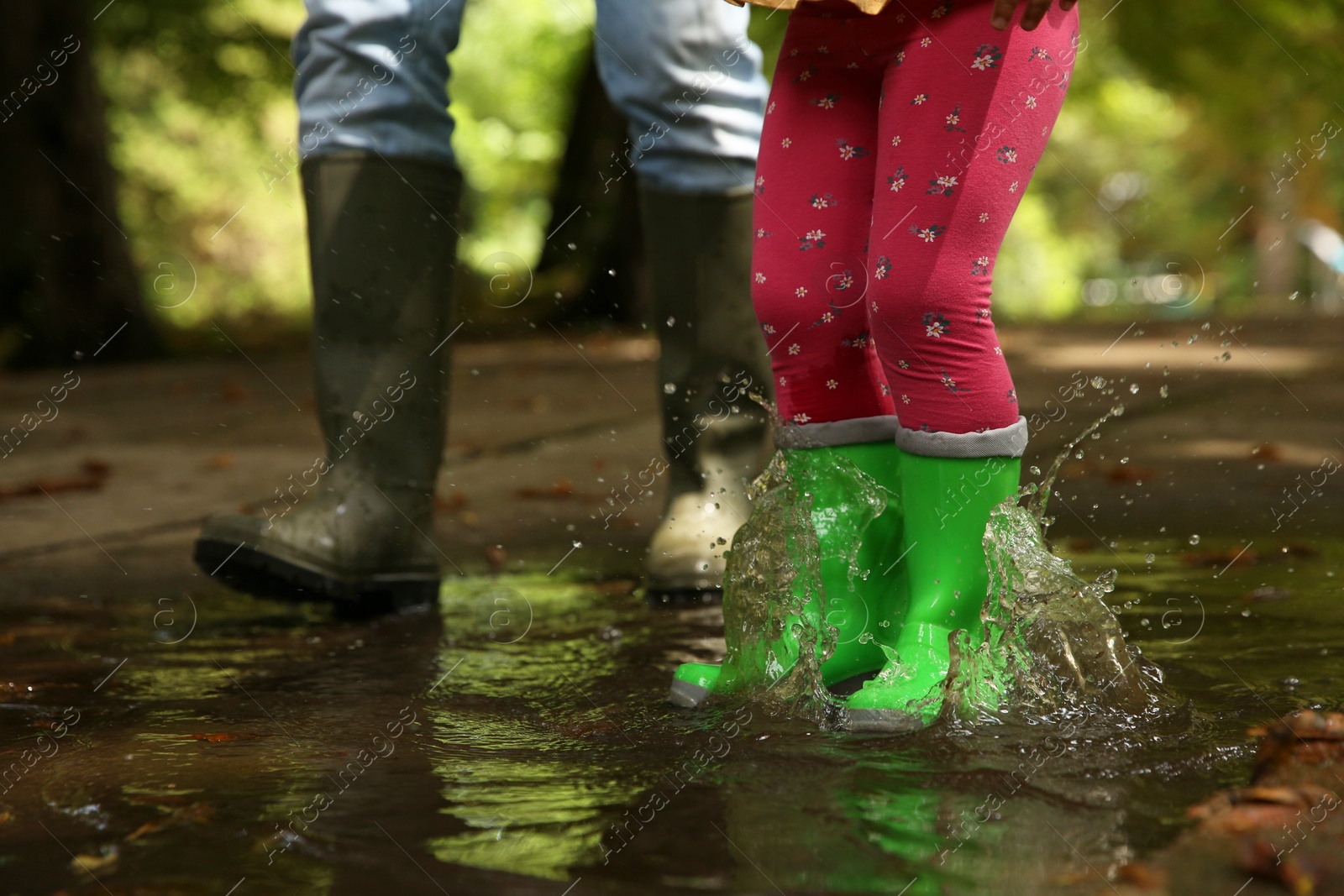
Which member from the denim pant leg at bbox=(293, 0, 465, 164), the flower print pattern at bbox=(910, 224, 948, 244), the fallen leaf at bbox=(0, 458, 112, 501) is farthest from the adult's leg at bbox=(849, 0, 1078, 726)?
the fallen leaf at bbox=(0, 458, 112, 501)

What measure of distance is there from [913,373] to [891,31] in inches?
17.3

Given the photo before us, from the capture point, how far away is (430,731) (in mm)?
1850

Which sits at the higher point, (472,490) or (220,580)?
(220,580)

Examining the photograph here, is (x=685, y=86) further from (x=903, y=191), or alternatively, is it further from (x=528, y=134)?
(x=528, y=134)

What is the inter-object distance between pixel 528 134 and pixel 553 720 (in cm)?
2295

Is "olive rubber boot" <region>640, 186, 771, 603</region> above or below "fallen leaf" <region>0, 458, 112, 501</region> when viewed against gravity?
above

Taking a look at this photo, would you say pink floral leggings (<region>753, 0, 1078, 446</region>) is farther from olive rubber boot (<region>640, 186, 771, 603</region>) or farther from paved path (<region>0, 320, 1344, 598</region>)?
paved path (<region>0, 320, 1344, 598</region>)

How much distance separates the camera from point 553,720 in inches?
74.7

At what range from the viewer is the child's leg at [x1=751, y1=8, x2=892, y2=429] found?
1.98 meters

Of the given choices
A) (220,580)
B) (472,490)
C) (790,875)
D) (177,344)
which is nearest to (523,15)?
(177,344)

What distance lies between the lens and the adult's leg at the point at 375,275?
2.66 m

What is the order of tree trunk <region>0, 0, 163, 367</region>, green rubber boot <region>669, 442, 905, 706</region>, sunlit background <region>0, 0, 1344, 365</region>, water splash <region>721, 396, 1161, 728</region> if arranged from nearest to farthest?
water splash <region>721, 396, 1161, 728</region> → green rubber boot <region>669, 442, 905, 706</region> → tree trunk <region>0, 0, 163, 367</region> → sunlit background <region>0, 0, 1344, 365</region>

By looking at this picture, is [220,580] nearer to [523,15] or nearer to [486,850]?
[486,850]

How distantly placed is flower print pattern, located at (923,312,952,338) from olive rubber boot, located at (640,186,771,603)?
3.25 feet
